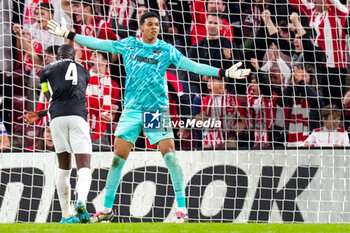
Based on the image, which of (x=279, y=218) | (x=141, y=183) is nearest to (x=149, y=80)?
(x=141, y=183)

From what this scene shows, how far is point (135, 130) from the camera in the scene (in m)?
6.43

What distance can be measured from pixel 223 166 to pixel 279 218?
0.99 metres

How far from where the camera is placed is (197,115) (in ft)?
30.0

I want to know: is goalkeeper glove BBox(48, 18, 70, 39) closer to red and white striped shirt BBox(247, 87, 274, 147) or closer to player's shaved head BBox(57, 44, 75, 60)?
player's shaved head BBox(57, 44, 75, 60)

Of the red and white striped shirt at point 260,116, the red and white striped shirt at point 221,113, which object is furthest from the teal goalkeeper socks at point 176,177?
the red and white striped shirt at point 260,116

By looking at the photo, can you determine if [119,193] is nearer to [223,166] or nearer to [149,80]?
[223,166]

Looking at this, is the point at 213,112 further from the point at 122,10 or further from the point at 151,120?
the point at 151,120

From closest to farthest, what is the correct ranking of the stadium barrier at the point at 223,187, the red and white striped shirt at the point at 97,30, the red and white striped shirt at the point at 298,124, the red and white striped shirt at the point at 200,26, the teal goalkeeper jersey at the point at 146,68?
the teal goalkeeper jersey at the point at 146,68, the stadium barrier at the point at 223,187, the red and white striped shirt at the point at 298,124, the red and white striped shirt at the point at 97,30, the red and white striped shirt at the point at 200,26

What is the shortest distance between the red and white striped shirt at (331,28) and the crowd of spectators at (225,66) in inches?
0.6

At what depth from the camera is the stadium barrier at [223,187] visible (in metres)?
8.27

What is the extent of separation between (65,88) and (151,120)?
0.93m

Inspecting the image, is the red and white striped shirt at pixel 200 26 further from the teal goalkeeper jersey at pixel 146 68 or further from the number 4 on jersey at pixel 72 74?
the number 4 on jersey at pixel 72 74

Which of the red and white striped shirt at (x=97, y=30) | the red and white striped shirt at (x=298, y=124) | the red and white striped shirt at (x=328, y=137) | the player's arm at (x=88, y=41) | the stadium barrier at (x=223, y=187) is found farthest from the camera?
the red and white striped shirt at (x=97, y=30)

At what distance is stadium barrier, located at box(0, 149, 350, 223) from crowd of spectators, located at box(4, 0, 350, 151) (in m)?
0.47
